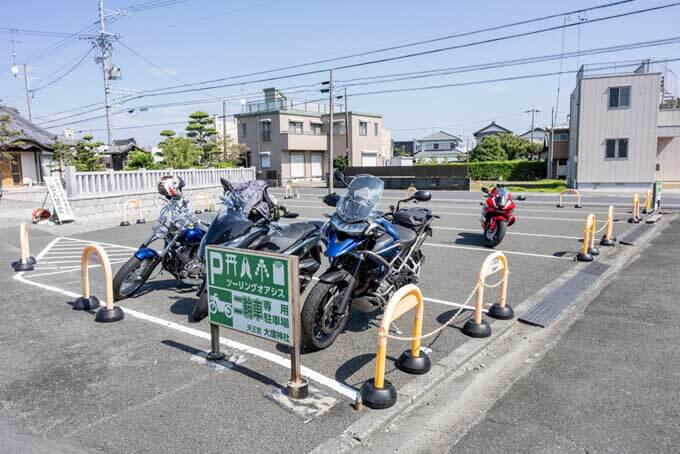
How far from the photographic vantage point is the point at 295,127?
42.3 metres

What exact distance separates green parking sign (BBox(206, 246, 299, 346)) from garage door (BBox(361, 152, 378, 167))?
1618 inches

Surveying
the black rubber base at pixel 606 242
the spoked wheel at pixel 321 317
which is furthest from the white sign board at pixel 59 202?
the black rubber base at pixel 606 242

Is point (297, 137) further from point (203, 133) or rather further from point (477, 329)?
point (477, 329)

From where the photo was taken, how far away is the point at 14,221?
14.0 m

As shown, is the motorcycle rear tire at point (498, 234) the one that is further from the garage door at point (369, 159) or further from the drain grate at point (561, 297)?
the garage door at point (369, 159)

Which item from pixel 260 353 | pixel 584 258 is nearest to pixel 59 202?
pixel 260 353

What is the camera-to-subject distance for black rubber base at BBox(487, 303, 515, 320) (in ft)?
16.9

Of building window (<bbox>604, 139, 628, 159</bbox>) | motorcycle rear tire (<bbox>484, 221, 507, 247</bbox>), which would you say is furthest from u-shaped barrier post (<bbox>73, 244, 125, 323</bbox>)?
building window (<bbox>604, 139, 628, 159</bbox>)

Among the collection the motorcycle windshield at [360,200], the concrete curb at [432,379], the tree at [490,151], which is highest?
the tree at [490,151]

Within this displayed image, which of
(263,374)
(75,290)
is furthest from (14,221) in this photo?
(263,374)

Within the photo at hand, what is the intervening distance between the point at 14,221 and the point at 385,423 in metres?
14.8

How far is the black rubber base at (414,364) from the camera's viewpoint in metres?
3.81

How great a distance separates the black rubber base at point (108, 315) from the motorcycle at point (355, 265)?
7.69ft

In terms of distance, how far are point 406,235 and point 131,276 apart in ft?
11.3
